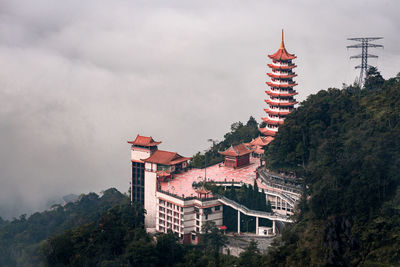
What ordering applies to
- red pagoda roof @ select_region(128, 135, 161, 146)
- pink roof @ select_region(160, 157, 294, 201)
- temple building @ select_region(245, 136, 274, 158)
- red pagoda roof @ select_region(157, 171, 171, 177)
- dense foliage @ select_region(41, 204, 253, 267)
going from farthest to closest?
temple building @ select_region(245, 136, 274, 158) < red pagoda roof @ select_region(128, 135, 161, 146) < red pagoda roof @ select_region(157, 171, 171, 177) < pink roof @ select_region(160, 157, 294, 201) < dense foliage @ select_region(41, 204, 253, 267)

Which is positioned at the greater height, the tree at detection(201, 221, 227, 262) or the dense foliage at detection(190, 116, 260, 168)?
the dense foliage at detection(190, 116, 260, 168)

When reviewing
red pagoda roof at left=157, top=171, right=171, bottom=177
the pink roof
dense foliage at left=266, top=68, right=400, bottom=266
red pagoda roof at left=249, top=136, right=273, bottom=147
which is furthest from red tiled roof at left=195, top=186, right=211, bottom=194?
red pagoda roof at left=249, top=136, right=273, bottom=147

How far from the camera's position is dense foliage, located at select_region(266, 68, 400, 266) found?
40312 millimetres

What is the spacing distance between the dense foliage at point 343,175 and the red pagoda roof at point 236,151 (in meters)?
3.76

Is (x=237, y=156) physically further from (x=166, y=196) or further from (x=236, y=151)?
(x=166, y=196)

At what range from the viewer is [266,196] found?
2202 inches

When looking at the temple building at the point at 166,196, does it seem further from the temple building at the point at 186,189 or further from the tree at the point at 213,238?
the tree at the point at 213,238

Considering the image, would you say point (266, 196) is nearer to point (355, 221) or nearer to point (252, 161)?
point (252, 161)

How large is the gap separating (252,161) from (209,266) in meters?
19.1

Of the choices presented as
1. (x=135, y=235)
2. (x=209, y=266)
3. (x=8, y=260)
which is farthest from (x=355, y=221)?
(x=8, y=260)

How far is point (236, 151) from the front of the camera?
61938 mm

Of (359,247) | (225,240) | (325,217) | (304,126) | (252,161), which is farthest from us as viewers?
(252,161)

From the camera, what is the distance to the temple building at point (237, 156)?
61.9 meters

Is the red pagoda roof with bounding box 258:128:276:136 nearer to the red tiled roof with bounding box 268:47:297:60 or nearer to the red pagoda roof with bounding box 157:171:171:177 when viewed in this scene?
the red tiled roof with bounding box 268:47:297:60
